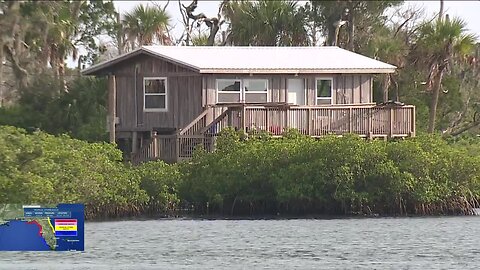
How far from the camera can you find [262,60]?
50.4 meters

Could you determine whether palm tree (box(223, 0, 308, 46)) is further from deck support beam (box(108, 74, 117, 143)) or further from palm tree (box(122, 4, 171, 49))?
deck support beam (box(108, 74, 117, 143))

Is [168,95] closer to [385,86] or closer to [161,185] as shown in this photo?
[161,185]

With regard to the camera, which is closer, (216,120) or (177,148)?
(177,148)

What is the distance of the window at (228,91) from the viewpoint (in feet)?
162

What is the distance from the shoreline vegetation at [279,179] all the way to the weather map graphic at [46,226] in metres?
14.9

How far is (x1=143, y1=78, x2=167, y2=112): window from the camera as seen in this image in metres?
50.1

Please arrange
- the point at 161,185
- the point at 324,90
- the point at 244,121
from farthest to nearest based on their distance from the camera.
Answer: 1. the point at 324,90
2. the point at 244,121
3. the point at 161,185

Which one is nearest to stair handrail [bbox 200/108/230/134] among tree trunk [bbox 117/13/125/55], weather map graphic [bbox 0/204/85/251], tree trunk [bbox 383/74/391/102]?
tree trunk [bbox 383/74/391/102]

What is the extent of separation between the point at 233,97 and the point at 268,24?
1044cm

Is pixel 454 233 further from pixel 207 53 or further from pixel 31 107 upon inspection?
pixel 31 107

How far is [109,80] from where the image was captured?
50812 mm

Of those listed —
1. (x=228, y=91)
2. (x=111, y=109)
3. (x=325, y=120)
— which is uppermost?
(x=228, y=91)

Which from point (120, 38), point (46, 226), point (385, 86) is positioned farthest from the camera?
point (120, 38)

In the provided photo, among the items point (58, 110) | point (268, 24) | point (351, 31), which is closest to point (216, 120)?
point (58, 110)
